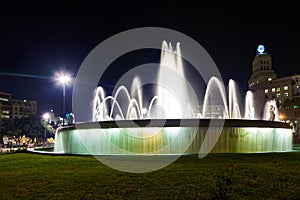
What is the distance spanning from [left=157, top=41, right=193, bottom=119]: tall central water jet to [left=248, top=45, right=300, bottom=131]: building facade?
61305mm

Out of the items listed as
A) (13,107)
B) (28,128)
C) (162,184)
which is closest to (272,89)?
(28,128)

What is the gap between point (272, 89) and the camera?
110 meters

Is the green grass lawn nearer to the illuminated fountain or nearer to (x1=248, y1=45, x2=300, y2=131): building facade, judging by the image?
the illuminated fountain

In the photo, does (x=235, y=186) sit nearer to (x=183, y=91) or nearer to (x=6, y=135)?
(x=183, y=91)

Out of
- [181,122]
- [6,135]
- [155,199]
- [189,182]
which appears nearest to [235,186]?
[189,182]

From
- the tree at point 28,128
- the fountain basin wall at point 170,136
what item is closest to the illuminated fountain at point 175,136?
the fountain basin wall at point 170,136

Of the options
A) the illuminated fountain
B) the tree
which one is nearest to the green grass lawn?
the illuminated fountain

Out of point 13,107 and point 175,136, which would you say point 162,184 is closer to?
point 175,136

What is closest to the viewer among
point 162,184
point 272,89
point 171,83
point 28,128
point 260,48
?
point 162,184

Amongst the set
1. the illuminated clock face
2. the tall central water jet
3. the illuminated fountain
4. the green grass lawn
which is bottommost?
the green grass lawn

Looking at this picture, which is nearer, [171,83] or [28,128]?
[171,83]

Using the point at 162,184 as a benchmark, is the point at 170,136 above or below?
above

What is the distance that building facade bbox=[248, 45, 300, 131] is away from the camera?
8794 cm

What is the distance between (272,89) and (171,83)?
291 ft
